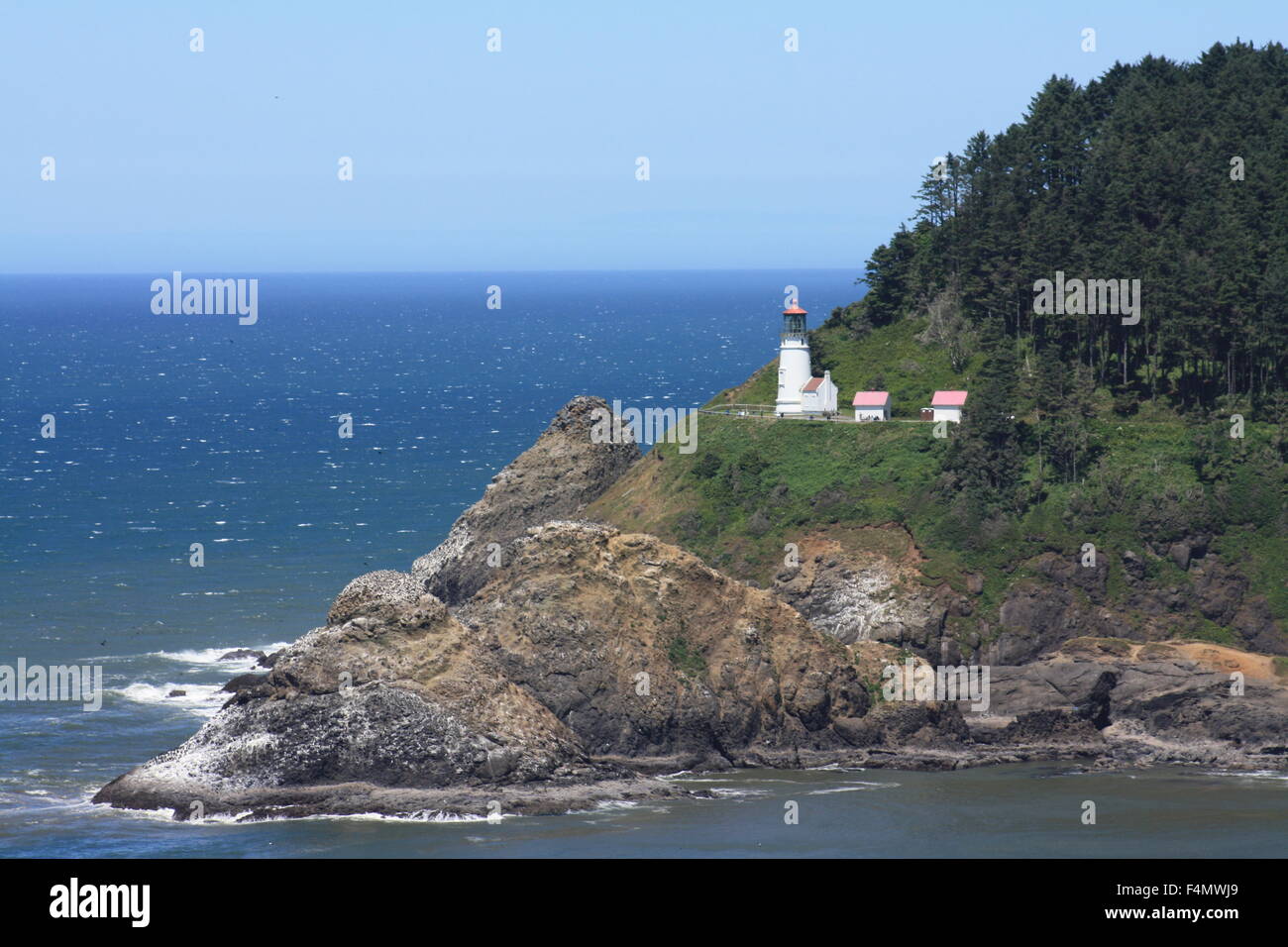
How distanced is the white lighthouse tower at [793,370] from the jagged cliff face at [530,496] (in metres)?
9.84

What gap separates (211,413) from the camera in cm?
19838

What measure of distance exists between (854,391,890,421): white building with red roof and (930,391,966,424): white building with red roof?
276 cm

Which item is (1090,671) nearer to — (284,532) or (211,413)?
(284,532)

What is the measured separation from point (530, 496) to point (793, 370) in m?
16.4

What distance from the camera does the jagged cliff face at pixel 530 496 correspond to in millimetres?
98000

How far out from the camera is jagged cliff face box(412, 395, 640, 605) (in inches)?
3858

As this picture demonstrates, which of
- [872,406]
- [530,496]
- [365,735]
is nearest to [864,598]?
[872,406]

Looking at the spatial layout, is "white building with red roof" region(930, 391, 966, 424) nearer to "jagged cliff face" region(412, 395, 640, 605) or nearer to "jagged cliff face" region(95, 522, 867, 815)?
"jagged cliff face" region(412, 395, 640, 605)

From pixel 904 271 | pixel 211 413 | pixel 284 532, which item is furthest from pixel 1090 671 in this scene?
pixel 211 413

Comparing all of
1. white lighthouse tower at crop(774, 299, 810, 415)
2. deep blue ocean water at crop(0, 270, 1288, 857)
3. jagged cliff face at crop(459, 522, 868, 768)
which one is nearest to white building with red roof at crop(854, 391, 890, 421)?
white lighthouse tower at crop(774, 299, 810, 415)

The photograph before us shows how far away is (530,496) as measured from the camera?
10194 centimetres

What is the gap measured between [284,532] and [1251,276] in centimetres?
6273

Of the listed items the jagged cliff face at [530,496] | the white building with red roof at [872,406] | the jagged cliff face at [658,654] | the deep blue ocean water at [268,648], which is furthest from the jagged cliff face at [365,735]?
the white building with red roof at [872,406]

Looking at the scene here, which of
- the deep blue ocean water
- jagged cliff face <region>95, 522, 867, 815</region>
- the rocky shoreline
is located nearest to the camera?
the deep blue ocean water
